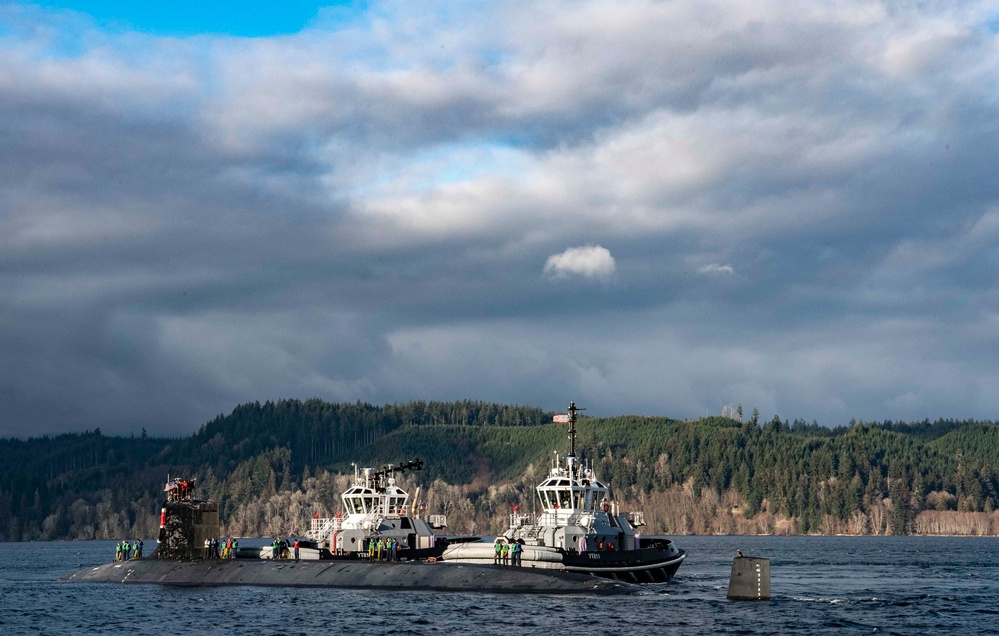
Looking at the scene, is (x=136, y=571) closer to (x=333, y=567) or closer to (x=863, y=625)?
(x=333, y=567)

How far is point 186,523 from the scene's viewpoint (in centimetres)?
9281

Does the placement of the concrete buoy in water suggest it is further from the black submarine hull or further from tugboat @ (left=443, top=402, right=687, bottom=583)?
tugboat @ (left=443, top=402, right=687, bottom=583)

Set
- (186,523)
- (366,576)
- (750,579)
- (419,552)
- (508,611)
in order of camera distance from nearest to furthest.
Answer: (508,611)
(750,579)
(366,576)
(419,552)
(186,523)

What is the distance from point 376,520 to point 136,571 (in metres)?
19.9

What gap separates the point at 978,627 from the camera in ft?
211

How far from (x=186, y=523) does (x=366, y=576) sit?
19123 millimetres

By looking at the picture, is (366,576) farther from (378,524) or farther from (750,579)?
(750,579)

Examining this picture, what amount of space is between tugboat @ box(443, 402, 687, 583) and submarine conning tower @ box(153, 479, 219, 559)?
20.5 metres

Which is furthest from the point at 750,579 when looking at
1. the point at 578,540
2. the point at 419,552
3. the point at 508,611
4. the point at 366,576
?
the point at 419,552

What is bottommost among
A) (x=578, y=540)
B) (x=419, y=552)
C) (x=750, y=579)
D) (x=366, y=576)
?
(x=366, y=576)

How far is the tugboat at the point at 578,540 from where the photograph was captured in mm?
81562

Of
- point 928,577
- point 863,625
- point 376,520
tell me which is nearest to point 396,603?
point 376,520

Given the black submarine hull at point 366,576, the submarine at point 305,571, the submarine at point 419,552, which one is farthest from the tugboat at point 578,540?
the submarine at point 305,571

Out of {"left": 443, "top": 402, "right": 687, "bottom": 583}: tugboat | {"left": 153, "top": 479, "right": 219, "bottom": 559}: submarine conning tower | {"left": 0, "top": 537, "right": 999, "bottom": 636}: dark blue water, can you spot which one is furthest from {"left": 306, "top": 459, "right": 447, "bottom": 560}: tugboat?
{"left": 153, "top": 479, "right": 219, "bottom": 559}: submarine conning tower
